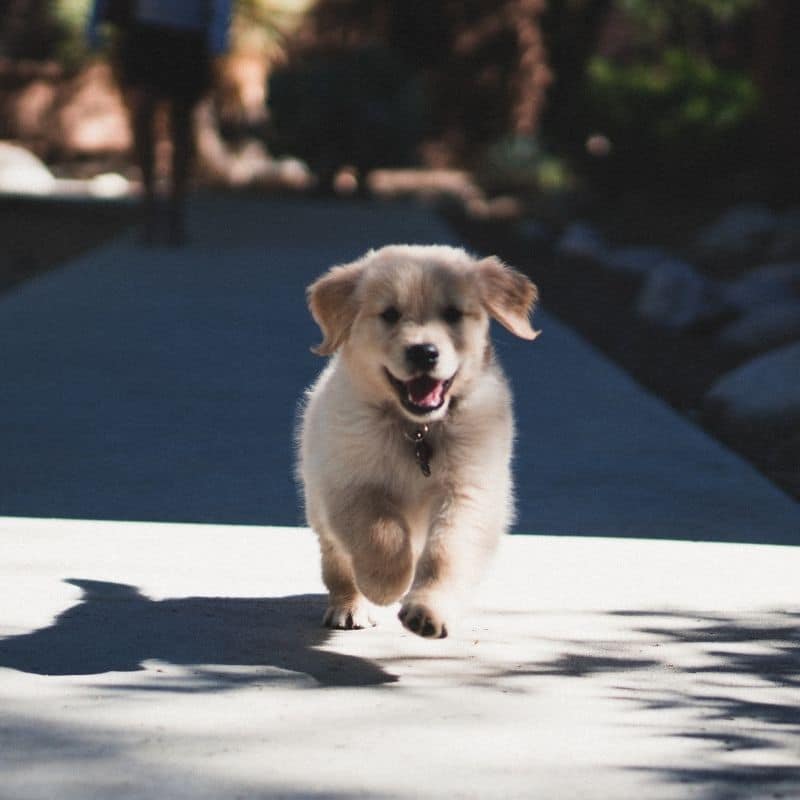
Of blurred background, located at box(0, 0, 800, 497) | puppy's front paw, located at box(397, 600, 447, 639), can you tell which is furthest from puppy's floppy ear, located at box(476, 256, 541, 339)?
blurred background, located at box(0, 0, 800, 497)

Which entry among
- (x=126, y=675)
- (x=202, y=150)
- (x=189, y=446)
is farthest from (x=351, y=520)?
(x=202, y=150)

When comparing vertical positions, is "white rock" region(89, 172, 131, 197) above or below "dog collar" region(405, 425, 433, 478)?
above

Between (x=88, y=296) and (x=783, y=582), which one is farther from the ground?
(x=88, y=296)

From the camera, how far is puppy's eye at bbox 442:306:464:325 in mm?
5406

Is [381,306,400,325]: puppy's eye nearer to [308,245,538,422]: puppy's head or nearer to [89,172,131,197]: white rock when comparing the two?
[308,245,538,422]: puppy's head

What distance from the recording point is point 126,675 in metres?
5.04

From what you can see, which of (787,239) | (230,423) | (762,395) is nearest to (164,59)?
(787,239)

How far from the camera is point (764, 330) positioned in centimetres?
1337

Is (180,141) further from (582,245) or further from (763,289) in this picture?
(763,289)

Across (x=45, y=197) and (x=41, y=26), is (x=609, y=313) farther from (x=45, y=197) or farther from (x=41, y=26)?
(x=41, y=26)

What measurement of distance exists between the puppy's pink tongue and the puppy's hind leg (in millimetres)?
591

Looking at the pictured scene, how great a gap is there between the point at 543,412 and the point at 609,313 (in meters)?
5.46

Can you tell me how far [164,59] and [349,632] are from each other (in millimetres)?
13072

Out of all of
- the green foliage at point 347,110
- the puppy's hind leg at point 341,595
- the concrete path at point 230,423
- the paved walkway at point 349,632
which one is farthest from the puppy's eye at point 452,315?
the green foliage at point 347,110
